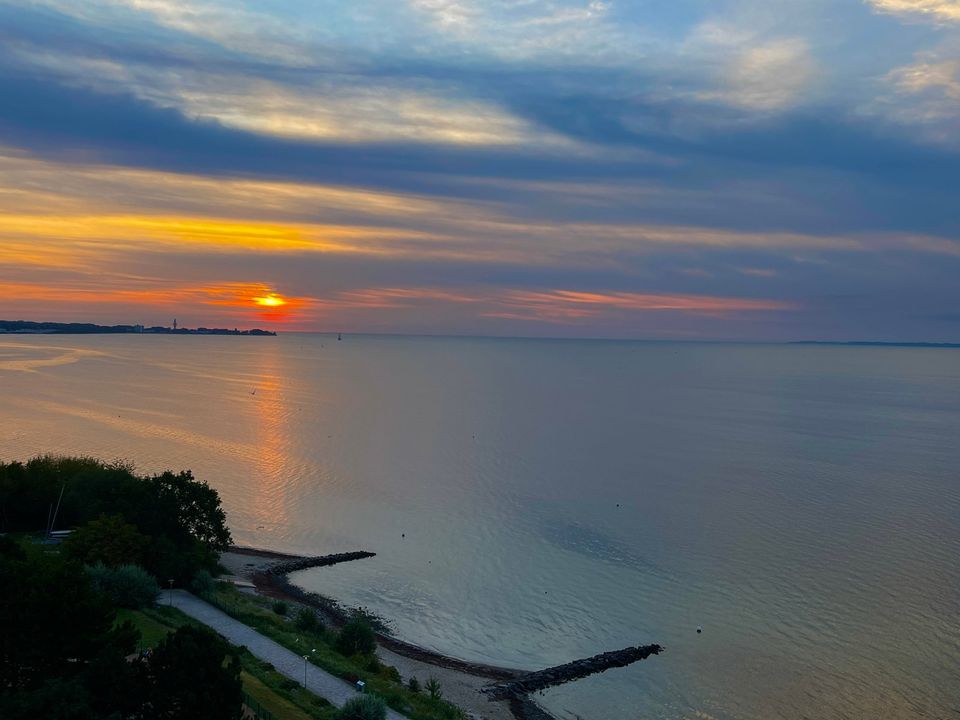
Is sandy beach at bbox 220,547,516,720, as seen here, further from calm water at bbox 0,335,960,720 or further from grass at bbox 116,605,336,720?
grass at bbox 116,605,336,720

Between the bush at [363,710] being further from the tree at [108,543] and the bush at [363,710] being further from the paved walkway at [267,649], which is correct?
the tree at [108,543]

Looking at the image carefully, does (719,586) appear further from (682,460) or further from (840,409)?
(840,409)

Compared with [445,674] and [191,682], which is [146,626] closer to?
[191,682]

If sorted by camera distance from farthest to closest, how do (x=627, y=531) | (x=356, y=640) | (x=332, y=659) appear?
1. (x=627, y=531)
2. (x=356, y=640)
3. (x=332, y=659)

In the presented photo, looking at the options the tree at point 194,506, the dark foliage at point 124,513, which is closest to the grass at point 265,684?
the dark foliage at point 124,513

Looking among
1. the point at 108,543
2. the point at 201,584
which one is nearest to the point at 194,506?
Answer: the point at 201,584

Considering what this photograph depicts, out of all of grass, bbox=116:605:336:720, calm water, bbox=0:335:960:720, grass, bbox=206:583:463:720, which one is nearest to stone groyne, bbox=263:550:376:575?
calm water, bbox=0:335:960:720

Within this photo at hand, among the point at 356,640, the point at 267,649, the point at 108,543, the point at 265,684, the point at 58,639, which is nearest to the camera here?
the point at 58,639
